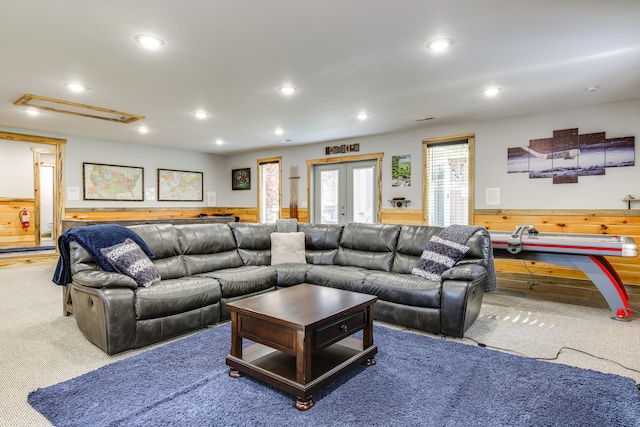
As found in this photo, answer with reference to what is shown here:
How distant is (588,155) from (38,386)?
625 centimetres

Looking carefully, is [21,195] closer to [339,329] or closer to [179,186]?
[179,186]

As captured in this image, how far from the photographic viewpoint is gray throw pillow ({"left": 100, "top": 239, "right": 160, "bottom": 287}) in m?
3.01

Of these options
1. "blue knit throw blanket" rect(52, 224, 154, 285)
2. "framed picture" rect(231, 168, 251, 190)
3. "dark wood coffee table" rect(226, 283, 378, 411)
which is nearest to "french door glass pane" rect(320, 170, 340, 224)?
"framed picture" rect(231, 168, 251, 190)

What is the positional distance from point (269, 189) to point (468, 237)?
5838 millimetres

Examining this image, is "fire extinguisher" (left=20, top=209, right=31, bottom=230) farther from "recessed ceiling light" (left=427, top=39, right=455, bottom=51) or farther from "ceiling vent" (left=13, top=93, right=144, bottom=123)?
"recessed ceiling light" (left=427, top=39, right=455, bottom=51)

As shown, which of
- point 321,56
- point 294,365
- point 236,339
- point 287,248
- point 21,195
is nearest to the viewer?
point 294,365

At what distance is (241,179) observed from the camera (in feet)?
30.0

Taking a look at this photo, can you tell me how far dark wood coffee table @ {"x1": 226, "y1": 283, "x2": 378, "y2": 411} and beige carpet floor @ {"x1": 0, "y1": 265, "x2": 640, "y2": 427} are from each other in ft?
3.38

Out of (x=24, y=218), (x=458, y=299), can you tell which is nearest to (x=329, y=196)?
(x=458, y=299)

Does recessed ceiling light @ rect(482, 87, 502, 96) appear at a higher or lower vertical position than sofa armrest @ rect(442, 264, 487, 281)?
higher

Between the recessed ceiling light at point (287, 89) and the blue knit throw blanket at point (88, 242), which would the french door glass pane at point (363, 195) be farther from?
the blue knit throw blanket at point (88, 242)

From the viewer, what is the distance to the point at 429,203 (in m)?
6.22

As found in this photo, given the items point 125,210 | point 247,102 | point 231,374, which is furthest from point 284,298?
point 125,210

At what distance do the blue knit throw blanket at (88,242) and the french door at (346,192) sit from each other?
4.68m
